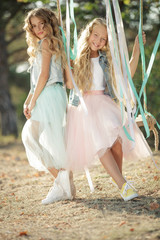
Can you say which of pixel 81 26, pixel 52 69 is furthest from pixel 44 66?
pixel 81 26

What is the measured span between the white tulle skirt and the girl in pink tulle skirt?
82 millimetres

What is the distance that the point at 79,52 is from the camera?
11.4 feet

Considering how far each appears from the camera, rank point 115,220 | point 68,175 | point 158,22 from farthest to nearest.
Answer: point 158,22
point 68,175
point 115,220

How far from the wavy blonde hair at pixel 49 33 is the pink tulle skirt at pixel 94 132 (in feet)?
1.55

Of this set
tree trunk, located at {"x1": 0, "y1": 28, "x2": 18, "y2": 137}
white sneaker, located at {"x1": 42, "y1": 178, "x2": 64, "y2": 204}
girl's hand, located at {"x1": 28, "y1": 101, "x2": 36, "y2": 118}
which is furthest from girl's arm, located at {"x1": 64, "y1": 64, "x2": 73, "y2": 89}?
tree trunk, located at {"x1": 0, "y1": 28, "x2": 18, "y2": 137}

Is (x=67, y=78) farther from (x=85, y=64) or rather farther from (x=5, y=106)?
(x=5, y=106)

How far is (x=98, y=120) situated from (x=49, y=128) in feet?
1.51

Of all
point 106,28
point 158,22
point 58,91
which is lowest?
point 58,91

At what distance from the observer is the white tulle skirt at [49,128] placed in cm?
338

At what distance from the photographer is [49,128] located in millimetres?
3395

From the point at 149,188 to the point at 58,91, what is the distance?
1308mm

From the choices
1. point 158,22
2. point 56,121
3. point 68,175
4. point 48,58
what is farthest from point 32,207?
Answer: point 158,22

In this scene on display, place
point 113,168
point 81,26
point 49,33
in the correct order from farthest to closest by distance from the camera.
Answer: point 81,26
point 49,33
point 113,168

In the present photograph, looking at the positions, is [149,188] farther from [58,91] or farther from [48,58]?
[48,58]
